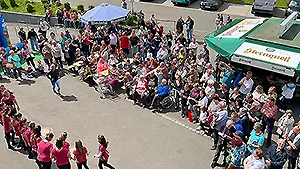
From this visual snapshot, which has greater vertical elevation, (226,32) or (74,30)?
(226,32)

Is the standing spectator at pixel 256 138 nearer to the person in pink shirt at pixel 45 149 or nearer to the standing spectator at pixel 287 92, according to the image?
the standing spectator at pixel 287 92

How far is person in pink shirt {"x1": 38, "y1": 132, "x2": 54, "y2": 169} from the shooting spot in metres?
8.77

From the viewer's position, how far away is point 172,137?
11539 millimetres

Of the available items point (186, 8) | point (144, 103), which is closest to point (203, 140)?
point (144, 103)

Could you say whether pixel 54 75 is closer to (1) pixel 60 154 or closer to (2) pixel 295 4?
(1) pixel 60 154

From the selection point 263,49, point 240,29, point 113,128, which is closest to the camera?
point 113,128

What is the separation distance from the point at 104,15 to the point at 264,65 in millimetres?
9346

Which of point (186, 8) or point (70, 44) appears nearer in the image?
point (70, 44)

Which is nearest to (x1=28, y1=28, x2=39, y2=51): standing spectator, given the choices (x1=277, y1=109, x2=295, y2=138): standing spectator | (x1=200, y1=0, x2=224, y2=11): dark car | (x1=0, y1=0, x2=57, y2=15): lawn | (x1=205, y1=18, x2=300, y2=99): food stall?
(x1=0, y1=0, x2=57, y2=15): lawn

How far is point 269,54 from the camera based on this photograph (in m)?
12.6

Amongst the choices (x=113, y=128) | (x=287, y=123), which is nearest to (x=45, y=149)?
(x=113, y=128)

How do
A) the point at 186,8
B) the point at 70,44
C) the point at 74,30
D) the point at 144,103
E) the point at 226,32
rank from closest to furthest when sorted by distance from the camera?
the point at 144,103
the point at 226,32
the point at 70,44
the point at 74,30
the point at 186,8

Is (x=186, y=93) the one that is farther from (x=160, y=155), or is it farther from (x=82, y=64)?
(x=82, y=64)

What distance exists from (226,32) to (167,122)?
17.4 feet
